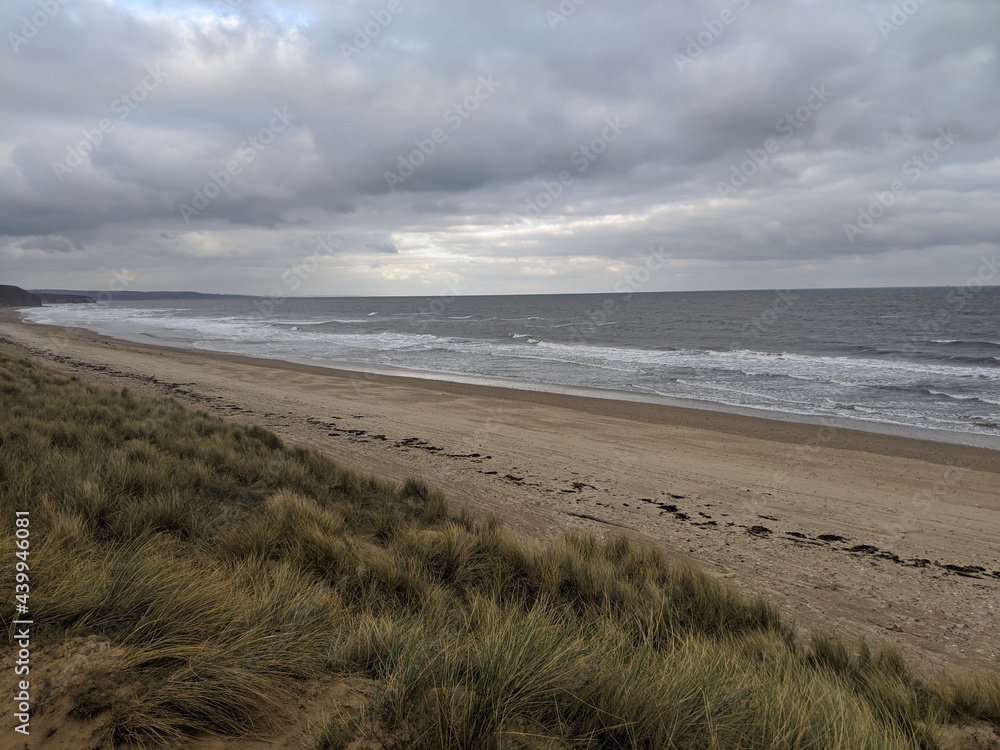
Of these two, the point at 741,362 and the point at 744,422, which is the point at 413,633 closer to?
the point at 744,422

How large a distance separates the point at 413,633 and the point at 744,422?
1540 cm

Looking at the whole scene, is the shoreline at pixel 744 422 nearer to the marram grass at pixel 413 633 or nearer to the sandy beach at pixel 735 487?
the sandy beach at pixel 735 487

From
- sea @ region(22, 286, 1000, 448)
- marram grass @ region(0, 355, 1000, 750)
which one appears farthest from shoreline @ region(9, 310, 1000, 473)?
marram grass @ region(0, 355, 1000, 750)

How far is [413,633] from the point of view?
10.1 feet

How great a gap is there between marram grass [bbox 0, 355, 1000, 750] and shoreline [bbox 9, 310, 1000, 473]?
1038cm

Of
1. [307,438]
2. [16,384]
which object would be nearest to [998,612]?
[307,438]

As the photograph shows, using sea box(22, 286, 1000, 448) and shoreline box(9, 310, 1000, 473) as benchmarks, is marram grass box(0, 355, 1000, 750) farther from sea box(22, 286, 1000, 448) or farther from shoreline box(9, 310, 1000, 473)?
sea box(22, 286, 1000, 448)

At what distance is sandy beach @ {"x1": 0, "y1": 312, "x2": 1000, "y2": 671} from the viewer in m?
6.21

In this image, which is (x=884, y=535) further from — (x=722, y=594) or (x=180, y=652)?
(x=180, y=652)

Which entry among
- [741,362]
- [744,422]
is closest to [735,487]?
[744,422]

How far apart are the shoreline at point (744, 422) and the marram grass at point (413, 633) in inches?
409

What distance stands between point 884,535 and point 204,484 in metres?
9.61

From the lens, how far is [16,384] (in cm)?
1161

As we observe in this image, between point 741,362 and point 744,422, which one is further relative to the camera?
point 741,362
